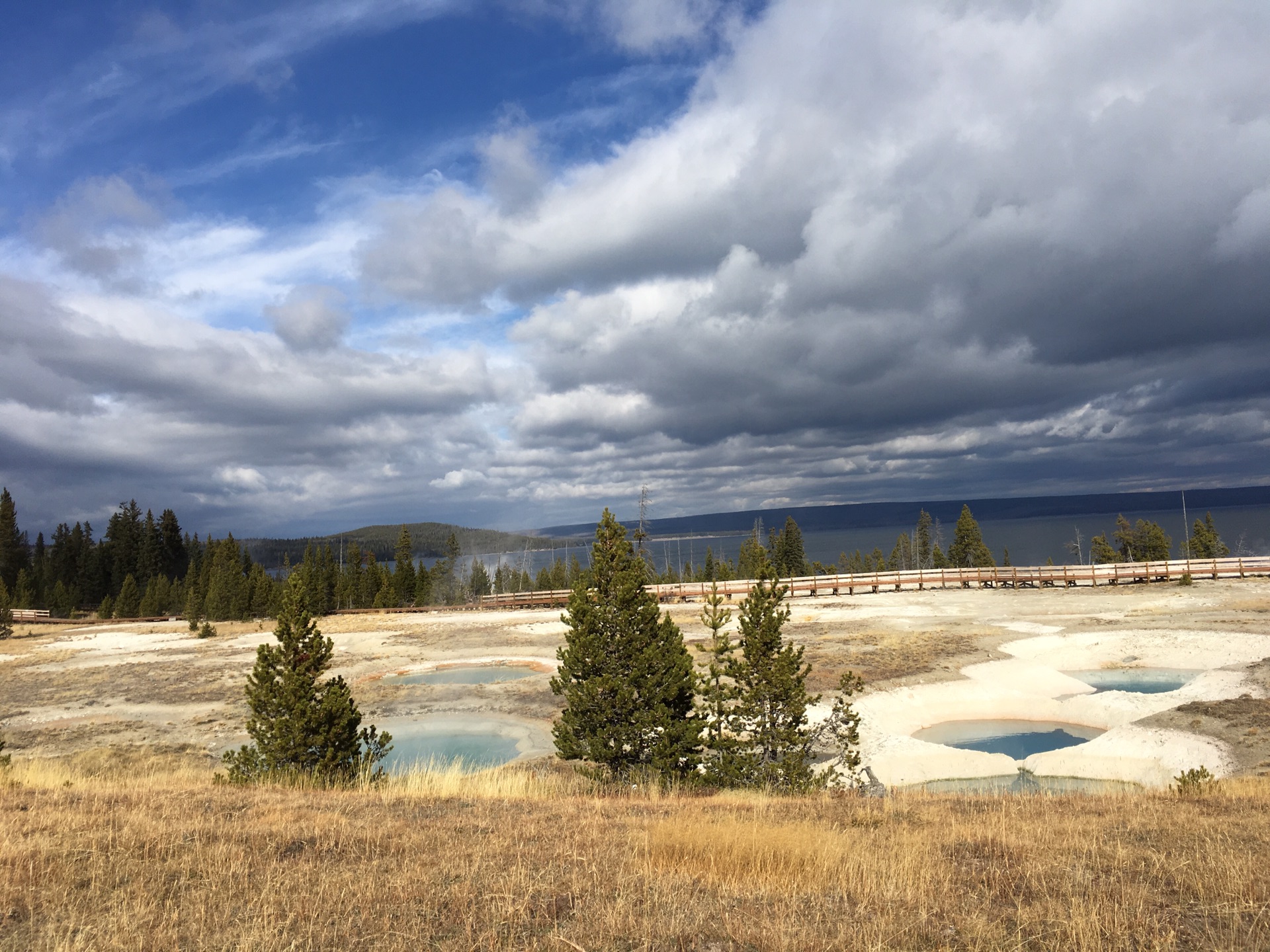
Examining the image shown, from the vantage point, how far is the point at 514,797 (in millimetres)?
12148

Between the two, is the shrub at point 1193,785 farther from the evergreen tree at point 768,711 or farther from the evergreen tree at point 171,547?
the evergreen tree at point 171,547

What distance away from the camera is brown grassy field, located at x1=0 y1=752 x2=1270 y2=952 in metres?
5.29

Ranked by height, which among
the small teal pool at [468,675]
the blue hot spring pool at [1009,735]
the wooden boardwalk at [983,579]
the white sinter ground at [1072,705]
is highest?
the wooden boardwalk at [983,579]

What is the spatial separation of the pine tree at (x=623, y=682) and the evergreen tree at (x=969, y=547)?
9264 centimetres

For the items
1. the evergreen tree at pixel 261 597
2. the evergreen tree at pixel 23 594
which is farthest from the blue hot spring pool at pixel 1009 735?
the evergreen tree at pixel 23 594

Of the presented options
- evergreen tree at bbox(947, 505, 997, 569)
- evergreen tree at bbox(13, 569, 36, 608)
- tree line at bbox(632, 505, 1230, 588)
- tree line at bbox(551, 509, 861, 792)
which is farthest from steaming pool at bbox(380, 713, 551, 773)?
evergreen tree at bbox(13, 569, 36, 608)

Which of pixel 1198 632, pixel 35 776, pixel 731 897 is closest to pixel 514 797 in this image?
pixel 731 897

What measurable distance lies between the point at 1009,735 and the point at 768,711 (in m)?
13.7

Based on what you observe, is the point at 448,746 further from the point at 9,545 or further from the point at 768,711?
the point at 9,545

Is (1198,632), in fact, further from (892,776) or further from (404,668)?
(404,668)

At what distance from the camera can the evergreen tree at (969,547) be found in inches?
3777

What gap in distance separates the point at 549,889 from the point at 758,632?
8953 mm

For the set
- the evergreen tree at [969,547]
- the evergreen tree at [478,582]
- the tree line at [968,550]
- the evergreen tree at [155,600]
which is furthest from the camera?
the evergreen tree at [478,582]

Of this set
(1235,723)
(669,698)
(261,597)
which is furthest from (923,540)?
(669,698)
